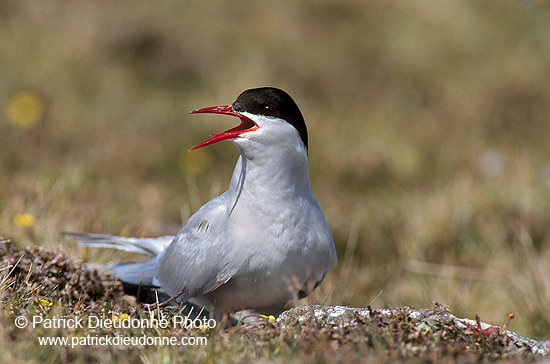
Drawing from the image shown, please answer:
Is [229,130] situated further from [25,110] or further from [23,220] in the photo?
[25,110]

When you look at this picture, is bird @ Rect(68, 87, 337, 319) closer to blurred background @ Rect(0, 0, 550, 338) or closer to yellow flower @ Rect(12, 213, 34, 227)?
blurred background @ Rect(0, 0, 550, 338)

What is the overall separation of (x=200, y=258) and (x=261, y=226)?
0.36 m

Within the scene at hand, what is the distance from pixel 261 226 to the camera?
3168mm

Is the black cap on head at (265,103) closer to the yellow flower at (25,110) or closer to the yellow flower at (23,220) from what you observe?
the yellow flower at (23,220)

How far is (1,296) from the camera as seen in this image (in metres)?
2.67

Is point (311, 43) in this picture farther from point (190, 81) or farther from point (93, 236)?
point (93, 236)

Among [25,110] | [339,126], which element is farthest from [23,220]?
[339,126]

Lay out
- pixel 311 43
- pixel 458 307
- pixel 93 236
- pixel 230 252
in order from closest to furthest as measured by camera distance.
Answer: pixel 230 252, pixel 93 236, pixel 458 307, pixel 311 43

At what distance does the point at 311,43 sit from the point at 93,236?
6266 mm

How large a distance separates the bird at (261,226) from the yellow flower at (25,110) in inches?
173

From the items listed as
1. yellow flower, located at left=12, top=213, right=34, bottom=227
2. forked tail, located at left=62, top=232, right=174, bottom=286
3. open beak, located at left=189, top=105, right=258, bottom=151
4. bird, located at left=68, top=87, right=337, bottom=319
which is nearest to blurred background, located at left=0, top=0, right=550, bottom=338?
yellow flower, located at left=12, top=213, right=34, bottom=227

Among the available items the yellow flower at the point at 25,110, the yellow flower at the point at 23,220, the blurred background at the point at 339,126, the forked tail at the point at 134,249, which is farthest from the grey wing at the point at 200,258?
the yellow flower at the point at 25,110

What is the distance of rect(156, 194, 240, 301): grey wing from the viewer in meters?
3.23

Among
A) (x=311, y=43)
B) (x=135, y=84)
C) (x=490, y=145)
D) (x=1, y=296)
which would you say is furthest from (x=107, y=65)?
(x=1, y=296)
